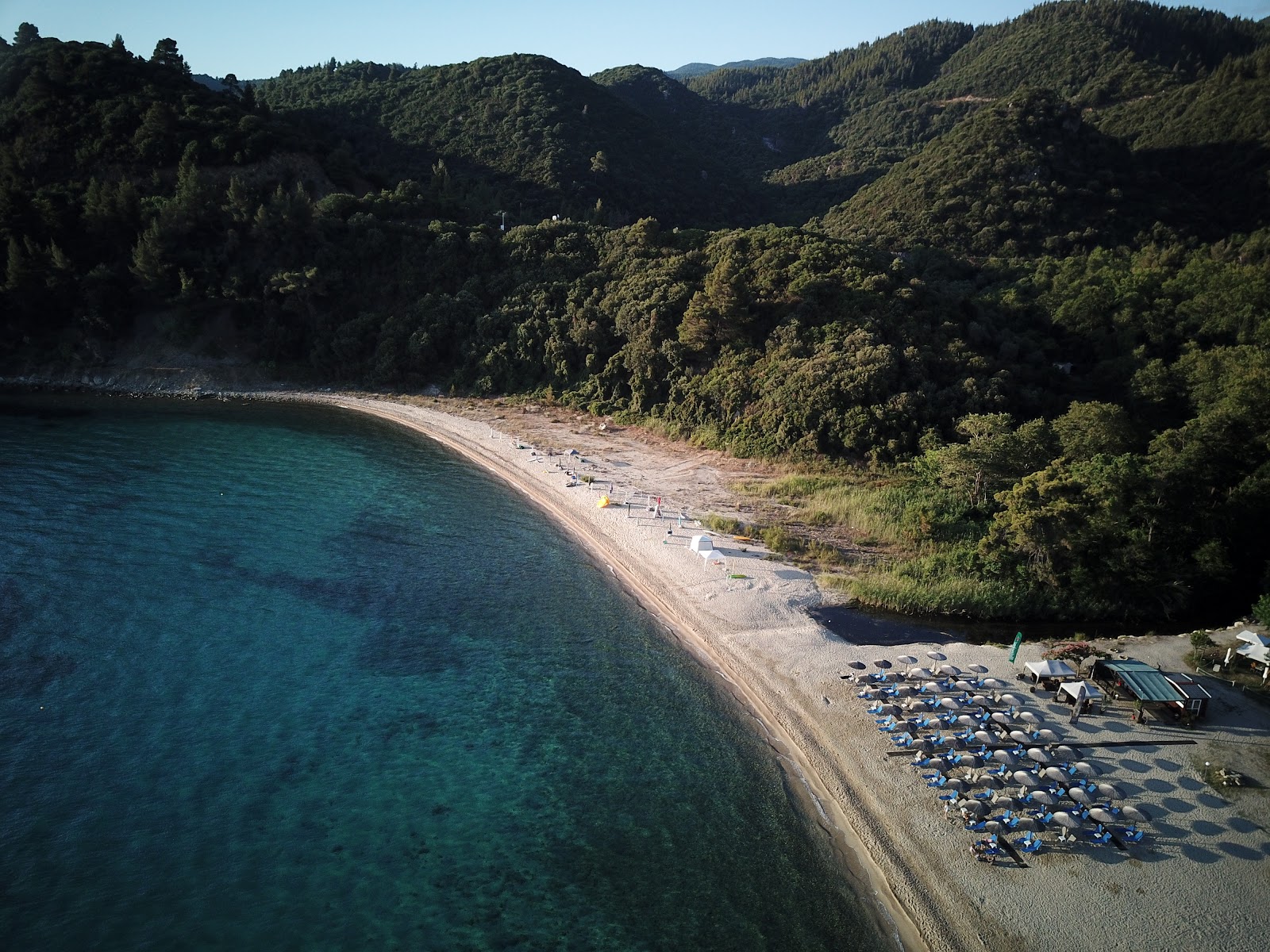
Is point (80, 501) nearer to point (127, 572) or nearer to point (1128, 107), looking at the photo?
point (127, 572)

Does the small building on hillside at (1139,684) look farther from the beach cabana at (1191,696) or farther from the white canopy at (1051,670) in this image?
the white canopy at (1051,670)

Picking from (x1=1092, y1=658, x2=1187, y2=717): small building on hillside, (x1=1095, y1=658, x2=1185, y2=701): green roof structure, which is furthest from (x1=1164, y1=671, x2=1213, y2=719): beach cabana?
(x1=1095, y1=658, x2=1185, y2=701): green roof structure

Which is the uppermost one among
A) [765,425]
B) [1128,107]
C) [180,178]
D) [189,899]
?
[1128,107]

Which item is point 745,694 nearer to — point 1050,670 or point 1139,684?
point 1050,670

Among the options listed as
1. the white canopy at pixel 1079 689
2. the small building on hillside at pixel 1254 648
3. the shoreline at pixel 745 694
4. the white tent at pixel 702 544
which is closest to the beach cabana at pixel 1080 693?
the white canopy at pixel 1079 689

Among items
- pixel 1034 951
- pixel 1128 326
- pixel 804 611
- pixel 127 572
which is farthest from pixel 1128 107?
pixel 127 572
